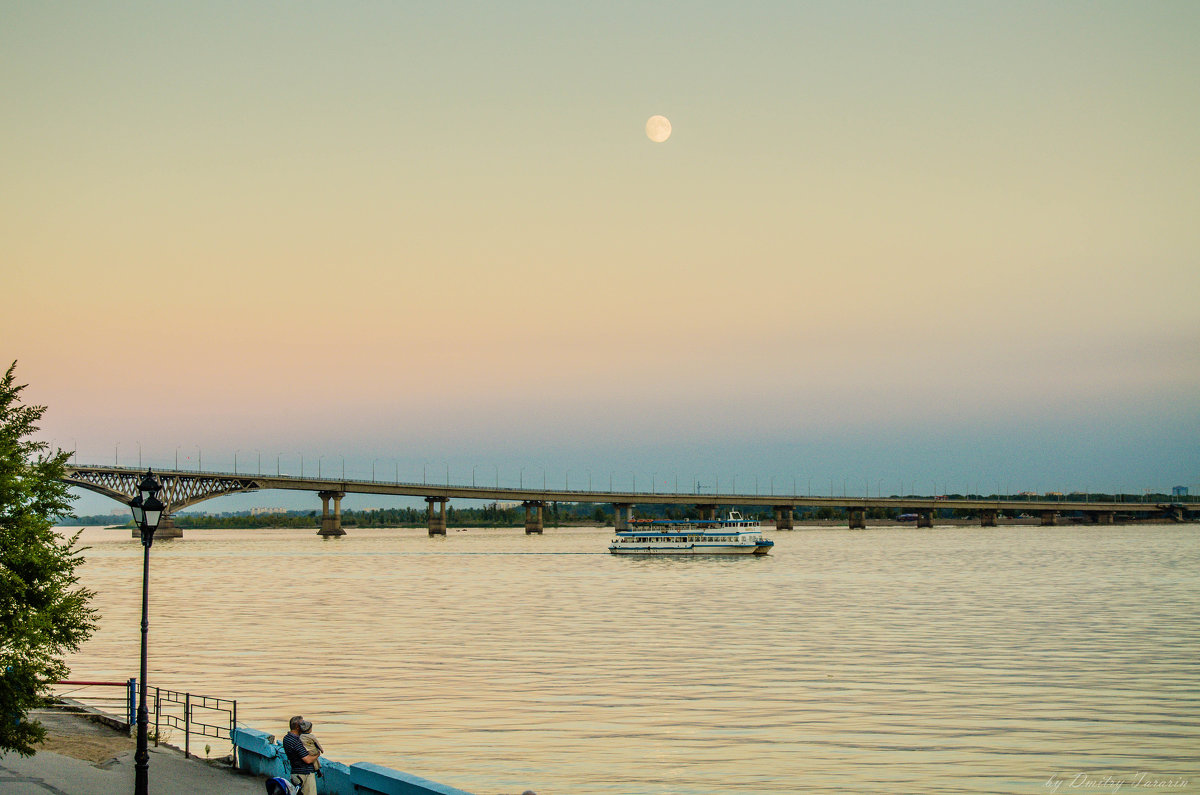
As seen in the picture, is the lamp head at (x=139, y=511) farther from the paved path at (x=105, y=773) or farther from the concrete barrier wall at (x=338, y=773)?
the paved path at (x=105, y=773)

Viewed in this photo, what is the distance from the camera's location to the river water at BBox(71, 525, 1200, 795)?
2481 centimetres

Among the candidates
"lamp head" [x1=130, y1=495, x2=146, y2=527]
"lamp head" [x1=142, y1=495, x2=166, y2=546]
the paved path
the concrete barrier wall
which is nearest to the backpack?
the concrete barrier wall

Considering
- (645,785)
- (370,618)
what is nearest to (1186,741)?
(645,785)

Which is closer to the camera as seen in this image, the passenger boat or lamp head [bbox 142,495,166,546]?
lamp head [bbox 142,495,166,546]

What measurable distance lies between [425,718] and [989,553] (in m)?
137

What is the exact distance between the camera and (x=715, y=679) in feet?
124

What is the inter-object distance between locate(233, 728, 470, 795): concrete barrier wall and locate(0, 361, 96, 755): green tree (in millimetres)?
3972

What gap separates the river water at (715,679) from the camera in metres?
24.8

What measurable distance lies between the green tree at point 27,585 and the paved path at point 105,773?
2.08ft

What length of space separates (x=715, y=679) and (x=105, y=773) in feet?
71.0

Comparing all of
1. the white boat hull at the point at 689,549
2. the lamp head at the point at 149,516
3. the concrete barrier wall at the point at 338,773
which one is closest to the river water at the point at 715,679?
the concrete barrier wall at the point at 338,773

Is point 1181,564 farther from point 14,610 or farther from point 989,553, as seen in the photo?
point 14,610

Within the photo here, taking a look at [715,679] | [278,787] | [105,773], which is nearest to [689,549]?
[715,679]

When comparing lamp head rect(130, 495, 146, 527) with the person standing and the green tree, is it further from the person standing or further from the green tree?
the person standing
